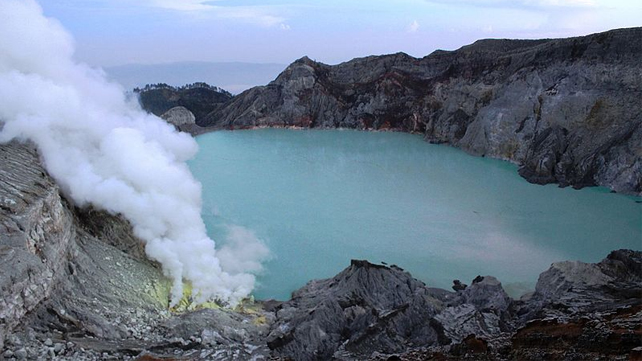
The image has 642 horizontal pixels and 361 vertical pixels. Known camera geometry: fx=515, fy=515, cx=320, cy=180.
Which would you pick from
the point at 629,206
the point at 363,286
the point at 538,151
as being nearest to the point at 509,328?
the point at 363,286

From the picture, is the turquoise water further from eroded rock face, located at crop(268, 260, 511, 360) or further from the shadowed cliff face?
eroded rock face, located at crop(268, 260, 511, 360)

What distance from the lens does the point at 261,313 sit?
1005 cm

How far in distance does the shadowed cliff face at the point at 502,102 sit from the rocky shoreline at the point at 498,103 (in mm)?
55

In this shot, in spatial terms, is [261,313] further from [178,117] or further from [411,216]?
[178,117]

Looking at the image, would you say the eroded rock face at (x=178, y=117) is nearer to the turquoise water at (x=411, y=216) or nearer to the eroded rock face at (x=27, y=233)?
the turquoise water at (x=411, y=216)

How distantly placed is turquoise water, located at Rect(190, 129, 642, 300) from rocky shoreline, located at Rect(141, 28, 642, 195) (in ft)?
4.84

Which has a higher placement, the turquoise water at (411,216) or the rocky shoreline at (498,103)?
the rocky shoreline at (498,103)

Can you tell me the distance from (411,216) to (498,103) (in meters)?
14.2

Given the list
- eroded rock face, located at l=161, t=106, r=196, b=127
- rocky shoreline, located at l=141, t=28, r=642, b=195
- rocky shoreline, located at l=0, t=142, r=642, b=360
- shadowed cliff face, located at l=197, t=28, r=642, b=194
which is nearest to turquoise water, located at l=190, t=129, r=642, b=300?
rocky shoreline, located at l=141, t=28, r=642, b=195

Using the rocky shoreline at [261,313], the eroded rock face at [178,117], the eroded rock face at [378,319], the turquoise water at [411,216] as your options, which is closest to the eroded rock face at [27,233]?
the rocky shoreline at [261,313]

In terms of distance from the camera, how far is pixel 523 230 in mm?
15633

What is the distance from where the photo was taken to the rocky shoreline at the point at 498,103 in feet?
71.6

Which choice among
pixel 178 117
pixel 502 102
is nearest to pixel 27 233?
pixel 502 102

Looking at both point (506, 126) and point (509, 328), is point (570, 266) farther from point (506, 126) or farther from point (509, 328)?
point (506, 126)
